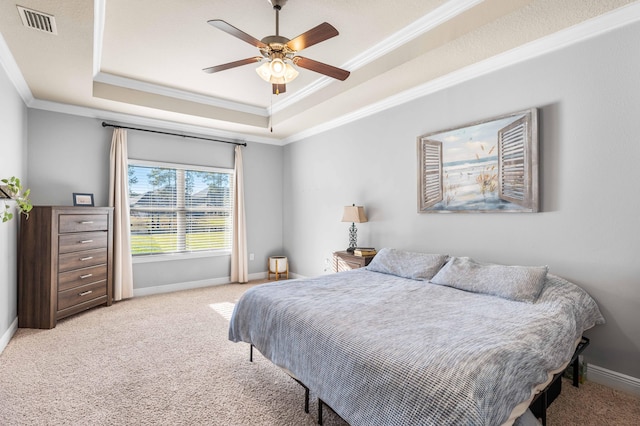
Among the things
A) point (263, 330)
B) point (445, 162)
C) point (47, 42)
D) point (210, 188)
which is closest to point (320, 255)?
point (210, 188)

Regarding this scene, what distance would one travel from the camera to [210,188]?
5.44m

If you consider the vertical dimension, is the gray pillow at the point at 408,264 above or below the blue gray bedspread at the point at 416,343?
above

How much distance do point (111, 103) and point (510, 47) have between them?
14.6ft

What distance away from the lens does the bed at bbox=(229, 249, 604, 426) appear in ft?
4.25

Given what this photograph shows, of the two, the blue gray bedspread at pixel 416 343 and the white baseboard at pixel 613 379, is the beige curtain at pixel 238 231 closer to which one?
the blue gray bedspread at pixel 416 343

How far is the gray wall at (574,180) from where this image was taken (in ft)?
7.40

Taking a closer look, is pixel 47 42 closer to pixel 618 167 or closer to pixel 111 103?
pixel 111 103

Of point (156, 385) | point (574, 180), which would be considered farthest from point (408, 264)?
point (156, 385)

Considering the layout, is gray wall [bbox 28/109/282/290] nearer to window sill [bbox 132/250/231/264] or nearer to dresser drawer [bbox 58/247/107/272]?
window sill [bbox 132/250/231/264]

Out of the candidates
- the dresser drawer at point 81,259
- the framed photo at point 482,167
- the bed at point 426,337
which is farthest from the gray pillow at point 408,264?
the dresser drawer at point 81,259

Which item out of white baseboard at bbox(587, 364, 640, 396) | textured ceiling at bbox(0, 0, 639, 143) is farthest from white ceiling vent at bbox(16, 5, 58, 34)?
white baseboard at bbox(587, 364, 640, 396)

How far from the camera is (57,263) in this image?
350cm

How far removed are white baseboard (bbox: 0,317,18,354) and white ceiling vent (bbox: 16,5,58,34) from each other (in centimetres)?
263

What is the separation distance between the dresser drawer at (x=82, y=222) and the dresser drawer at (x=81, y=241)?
0.19 feet
